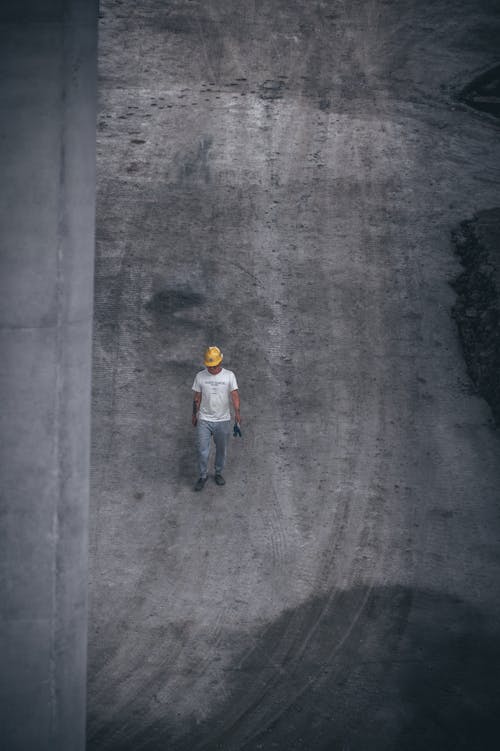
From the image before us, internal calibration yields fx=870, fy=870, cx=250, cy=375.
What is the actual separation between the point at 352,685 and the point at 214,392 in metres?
3.82

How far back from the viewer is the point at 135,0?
21484 millimetres

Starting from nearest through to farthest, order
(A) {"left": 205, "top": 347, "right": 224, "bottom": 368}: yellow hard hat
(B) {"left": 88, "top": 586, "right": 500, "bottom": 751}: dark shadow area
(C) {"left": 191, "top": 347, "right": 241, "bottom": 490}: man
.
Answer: (B) {"left": 88, "top": 586, "right": 500, "bottom": 751}: dark shadow area
(A) {"left": 205, "top": 347, "right": 224, "bottom": 368}: yellow hard hat
(C) {"left": 191, "top": 347, "right": 241, "bottom": 490}: man

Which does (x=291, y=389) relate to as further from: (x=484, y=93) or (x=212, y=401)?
(x=484, y=93)

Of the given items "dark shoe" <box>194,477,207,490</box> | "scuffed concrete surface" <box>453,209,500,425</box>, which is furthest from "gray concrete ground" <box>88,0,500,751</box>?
"scuffed concrete surface" <box>453,209,500,425</box>

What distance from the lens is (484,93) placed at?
19.4 metres

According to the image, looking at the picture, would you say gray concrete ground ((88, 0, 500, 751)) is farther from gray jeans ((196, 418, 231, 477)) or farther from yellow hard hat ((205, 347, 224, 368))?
yellow hard hat ((205, 347, 224, 368))

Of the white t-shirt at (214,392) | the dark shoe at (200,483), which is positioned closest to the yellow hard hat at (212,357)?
the white t-shirt at (214,392)

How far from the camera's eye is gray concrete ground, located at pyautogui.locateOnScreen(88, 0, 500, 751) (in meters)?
9.36

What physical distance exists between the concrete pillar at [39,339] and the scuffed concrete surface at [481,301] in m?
7.43

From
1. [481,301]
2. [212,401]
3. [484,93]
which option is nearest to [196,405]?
[212,401]

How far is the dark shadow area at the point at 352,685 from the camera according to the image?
345 inches

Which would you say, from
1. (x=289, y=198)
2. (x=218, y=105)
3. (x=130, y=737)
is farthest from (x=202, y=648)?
(x=218, y=105)

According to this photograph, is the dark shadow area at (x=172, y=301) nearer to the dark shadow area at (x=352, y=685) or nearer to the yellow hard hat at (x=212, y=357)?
the yellow hard hat at (x=212, y=357)

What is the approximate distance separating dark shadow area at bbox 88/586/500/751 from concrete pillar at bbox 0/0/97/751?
1.82m
